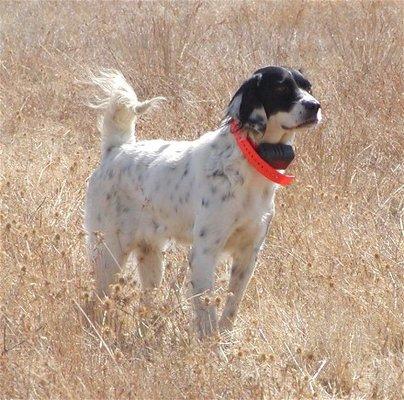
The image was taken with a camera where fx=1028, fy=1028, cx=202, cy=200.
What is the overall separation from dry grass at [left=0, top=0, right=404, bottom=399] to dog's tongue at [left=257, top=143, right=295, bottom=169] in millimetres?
550

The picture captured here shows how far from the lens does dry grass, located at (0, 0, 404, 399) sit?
11.8 ft

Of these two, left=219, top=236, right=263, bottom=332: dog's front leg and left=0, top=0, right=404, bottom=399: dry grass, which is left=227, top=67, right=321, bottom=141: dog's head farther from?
left=0, top=0, right=404, bottom=399: dry grass

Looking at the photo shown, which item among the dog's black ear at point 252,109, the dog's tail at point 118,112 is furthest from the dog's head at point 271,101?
the dog's tail at point 118,112

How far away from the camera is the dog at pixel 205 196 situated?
4.30 metres

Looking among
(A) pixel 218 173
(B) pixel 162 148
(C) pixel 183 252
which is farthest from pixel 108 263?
(A) pixel 218 173

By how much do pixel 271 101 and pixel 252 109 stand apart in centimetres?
9

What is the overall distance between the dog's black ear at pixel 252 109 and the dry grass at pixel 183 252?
0.74m

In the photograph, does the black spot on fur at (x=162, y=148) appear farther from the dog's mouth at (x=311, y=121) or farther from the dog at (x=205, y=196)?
the dog's mouth at (x=311, y=121)

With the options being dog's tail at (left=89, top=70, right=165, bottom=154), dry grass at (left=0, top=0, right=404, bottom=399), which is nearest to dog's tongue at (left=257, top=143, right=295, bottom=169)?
dry grass at (left=0, top=0, right=404, bottom=399)

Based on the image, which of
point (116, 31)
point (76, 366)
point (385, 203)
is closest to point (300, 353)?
point (76, 366)

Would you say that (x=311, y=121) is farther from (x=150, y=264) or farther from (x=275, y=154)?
(x=150, y=264)

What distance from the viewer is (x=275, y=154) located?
432cm

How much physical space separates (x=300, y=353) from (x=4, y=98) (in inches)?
216

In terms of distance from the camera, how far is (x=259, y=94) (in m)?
4.34
